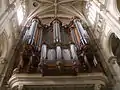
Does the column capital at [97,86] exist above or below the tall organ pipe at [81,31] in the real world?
below

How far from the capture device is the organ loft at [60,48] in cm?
805

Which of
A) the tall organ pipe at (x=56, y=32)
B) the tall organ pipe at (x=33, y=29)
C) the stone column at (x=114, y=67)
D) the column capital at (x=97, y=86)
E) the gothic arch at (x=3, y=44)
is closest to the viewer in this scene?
the column capital at (x=97, y=86)

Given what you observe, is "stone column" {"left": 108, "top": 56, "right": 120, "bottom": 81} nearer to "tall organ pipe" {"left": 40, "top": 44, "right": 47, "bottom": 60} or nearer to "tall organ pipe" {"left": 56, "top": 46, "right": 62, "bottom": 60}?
"tall organ pipe" {"left": 56, "top": 46, "right": 62, "bottom": 60}

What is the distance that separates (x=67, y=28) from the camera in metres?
14.8

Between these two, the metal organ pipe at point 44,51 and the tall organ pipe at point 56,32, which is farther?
the tall organ pipe at point 56,32

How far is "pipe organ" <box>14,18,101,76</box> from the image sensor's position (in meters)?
8.30

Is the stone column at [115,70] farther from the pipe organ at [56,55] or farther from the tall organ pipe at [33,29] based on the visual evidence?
the tall organ pipe at [33,29]

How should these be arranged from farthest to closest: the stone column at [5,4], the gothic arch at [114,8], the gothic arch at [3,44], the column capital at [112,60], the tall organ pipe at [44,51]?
the gothic arch at [3,44] < the stone column at [5,4] < the column capital at [112,60] < the tall organ pipe at [44,51] < the gothic arch at [114,8]

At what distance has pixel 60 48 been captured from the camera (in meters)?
10.8

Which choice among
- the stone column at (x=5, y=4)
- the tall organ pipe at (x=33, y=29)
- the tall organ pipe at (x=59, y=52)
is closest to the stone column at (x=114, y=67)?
the tall organ pipe at (x=59, y=52)

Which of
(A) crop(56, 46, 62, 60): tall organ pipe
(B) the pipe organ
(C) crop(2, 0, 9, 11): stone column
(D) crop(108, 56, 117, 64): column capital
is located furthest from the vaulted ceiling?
(D) crop(108, 56, 117, 64): column capital

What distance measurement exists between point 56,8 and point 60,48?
6754 mm

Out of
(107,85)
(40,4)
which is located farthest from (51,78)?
(40,4)

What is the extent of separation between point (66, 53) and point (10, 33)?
3.26m
